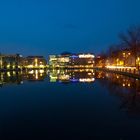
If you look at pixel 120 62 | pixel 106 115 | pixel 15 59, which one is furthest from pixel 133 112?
pixel 15 59

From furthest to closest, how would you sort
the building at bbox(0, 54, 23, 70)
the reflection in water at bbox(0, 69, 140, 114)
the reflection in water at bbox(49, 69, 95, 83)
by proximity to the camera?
1. the building at bbox(0, 54, 23, 70)
2. the reflection in water at bbox(49, 69, 95, 83)
3. the reflection in water at bbox(0, 69, 140, 114)

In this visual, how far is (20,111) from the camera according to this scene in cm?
1700

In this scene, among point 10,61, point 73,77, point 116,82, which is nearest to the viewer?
point 116,82

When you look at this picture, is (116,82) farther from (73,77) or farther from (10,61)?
(10,61)

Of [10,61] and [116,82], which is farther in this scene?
[10,61]

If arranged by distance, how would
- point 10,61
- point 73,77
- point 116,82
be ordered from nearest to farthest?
point 116,82 → point 73,77 → point 10,61

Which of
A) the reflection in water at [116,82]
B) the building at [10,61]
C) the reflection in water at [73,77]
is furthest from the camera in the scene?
the building at [10,61]

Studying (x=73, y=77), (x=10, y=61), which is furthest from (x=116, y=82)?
(x=10, y=61)

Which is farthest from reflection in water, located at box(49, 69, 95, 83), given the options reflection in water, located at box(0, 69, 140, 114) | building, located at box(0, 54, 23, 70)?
building, located at box(0, 54, 23, 70)

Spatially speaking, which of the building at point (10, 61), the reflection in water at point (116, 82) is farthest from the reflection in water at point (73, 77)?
the building at point (10, 61)

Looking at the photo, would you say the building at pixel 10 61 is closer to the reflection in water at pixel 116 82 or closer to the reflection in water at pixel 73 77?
the reflection in water at pixel 73 77

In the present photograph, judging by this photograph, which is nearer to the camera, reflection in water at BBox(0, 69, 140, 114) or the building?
reflection in water at BBox(0, 69, 140, 114)

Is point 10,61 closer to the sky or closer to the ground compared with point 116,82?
closer to the sky

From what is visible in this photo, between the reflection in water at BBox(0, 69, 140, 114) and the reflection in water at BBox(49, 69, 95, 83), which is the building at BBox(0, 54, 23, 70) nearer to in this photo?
the reflection in water at BBox(49, 69, 95, 83)
